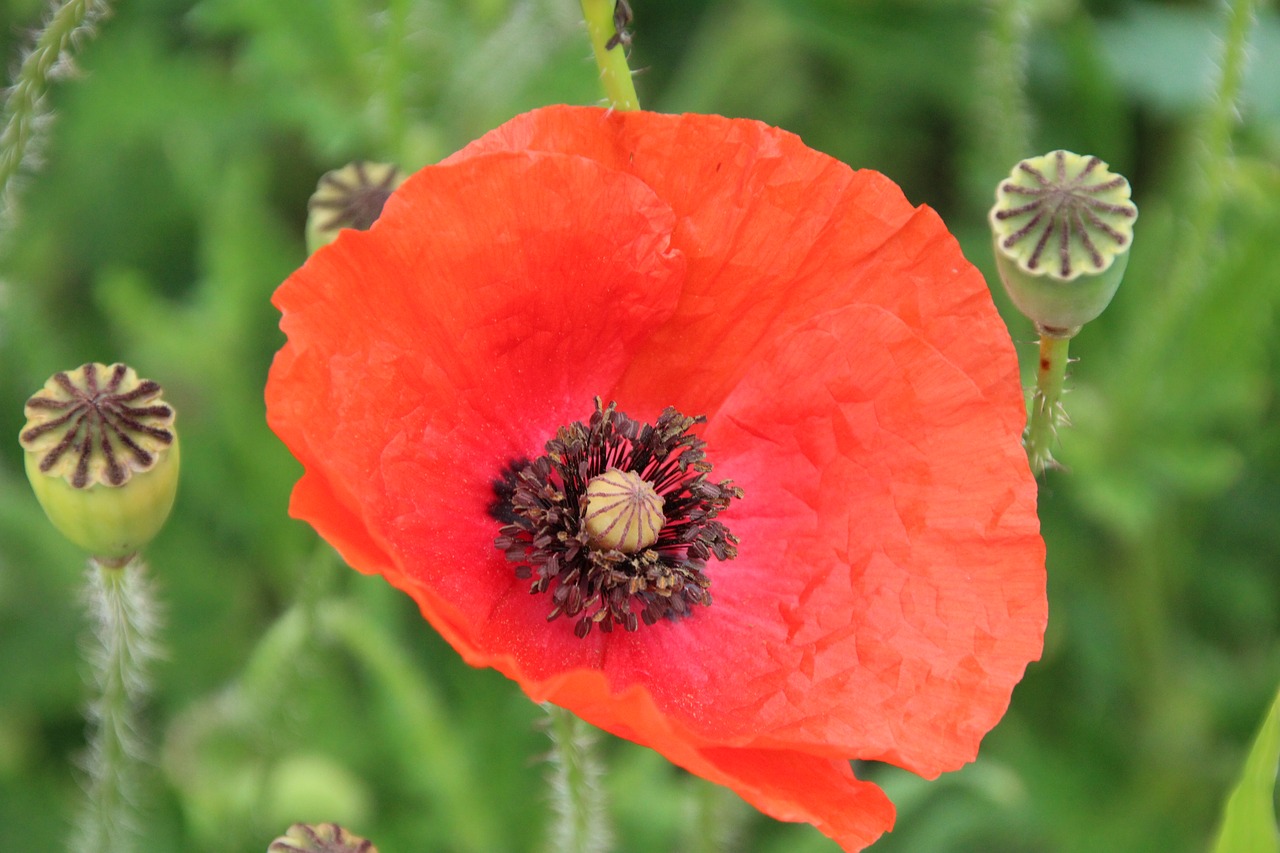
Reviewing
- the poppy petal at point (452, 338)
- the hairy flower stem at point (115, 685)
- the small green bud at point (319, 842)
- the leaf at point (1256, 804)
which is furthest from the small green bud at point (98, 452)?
the leaf at point (1256, 804)

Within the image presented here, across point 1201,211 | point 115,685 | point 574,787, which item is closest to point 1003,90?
point 1201,211

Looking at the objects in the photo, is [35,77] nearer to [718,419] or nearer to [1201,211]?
[718,419]

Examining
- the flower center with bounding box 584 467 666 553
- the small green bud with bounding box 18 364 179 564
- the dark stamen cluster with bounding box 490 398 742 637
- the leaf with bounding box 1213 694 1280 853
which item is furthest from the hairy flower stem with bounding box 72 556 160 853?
the leaf with bounding box 1213 694 1280 853

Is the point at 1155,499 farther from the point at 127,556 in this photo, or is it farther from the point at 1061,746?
the point at 127,556

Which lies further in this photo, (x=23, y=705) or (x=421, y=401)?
(x=23, y=705)

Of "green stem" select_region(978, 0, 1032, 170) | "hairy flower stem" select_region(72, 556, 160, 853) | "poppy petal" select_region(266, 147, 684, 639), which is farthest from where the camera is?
"green stem" select_region(978, 0, 1032, 170)

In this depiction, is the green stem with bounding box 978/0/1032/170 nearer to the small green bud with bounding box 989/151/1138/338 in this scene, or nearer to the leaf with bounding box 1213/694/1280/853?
the small green bud with bounding box 989/151/1138/338

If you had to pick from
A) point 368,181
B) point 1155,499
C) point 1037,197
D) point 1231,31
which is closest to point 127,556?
point 368,181
